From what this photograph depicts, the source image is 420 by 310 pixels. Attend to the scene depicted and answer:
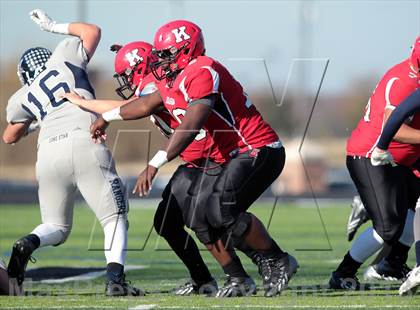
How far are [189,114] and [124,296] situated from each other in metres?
1.30

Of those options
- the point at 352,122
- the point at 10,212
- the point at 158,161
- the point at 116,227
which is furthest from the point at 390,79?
the point at 352,122

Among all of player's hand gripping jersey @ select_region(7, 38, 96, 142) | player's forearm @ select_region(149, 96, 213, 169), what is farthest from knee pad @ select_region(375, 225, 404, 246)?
player's hand gripping jersey @ select_region(7, 38, 96, 142)

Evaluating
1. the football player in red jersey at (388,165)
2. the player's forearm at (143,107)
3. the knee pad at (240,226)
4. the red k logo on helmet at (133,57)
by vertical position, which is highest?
the red k logo on helmet at (133,57)

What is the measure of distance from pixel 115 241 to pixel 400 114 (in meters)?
2.06

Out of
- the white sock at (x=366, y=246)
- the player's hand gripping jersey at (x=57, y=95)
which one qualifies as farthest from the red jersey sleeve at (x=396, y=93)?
the player's hand gripping jersey at (x=57, y=95)

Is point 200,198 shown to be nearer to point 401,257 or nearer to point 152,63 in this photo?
point 152,63

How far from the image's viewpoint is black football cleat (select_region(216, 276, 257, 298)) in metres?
6.52

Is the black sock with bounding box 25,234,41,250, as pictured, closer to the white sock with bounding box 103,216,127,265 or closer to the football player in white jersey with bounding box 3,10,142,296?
the football player in white jersey with bounding box 3,10,142,296

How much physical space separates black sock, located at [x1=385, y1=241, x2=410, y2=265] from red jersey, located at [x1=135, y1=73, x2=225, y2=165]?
1781mm

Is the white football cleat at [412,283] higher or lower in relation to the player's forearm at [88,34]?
lower

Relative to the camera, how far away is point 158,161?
6.16m

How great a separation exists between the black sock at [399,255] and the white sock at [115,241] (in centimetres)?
213

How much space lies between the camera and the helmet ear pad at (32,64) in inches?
284

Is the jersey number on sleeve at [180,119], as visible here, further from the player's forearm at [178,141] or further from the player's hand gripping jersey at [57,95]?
the player's hand gripping jersey at [57,95]
